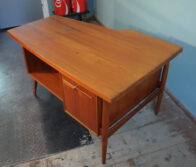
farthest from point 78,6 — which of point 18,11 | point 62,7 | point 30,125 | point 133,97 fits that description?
point 133,97

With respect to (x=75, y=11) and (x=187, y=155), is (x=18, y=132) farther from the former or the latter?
(x=75, y=11)

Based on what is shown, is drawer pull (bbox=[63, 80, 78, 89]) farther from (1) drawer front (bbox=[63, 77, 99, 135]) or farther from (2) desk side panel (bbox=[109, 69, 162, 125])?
(2) desk side panel (bbox=[109, 69, 162, 125])

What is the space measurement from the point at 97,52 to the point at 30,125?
889mm

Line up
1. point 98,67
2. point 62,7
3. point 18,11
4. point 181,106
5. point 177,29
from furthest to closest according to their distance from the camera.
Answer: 1. point 18,11
2. point 62,7
3. point 181,106
4. point 177,29
5. point 98,67

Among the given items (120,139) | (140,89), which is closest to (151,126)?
(120,139)

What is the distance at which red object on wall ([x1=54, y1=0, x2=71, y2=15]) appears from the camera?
297 centimetres

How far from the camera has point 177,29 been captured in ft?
5.63

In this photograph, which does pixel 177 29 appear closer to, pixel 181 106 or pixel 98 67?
pixel 181 106

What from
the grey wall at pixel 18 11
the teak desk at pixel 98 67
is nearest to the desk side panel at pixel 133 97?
the teak desk at pixel 98 67

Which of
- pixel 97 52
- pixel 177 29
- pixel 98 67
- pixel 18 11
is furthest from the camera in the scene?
pixel 18 11

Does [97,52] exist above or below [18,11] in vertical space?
above

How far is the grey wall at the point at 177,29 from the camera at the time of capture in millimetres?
1598

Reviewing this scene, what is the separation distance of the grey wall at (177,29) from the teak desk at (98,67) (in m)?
0.27

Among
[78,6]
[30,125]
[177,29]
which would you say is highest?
[177,29]
